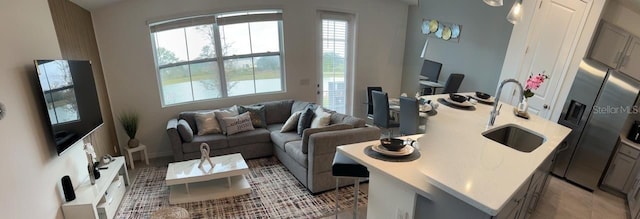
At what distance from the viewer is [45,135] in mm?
2312

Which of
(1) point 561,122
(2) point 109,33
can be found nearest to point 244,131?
(2) point 109,33

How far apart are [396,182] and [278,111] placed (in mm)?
3253

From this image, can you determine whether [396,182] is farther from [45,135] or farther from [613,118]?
[613,118]

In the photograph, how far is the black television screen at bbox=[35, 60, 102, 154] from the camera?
7.43 feet

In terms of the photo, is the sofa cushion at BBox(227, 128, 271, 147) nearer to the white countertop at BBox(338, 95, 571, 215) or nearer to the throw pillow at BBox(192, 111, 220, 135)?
the throw pillow at BBox(192, 111, 220, 135)

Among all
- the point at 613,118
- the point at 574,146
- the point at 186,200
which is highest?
the point at 613,118

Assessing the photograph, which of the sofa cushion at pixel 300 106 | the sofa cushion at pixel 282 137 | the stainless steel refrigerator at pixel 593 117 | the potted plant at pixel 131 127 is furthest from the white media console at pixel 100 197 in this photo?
the stainless steel refrigerator at pixel 593 117

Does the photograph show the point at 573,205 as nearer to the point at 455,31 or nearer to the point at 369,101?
the point at 455,31

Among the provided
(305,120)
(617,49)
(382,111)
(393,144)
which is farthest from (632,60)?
(305,120)

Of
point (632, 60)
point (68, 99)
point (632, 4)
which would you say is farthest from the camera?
point (632, 60)

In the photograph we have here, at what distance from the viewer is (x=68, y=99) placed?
8.33ft

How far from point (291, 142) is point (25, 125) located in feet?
8.07

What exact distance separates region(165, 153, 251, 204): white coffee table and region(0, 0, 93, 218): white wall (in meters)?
0.97

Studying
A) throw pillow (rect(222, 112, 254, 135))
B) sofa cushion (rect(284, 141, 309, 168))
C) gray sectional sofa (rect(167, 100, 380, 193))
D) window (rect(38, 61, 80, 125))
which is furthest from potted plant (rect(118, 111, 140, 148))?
sofa cushion (rect(284, 141, 309, 168))
